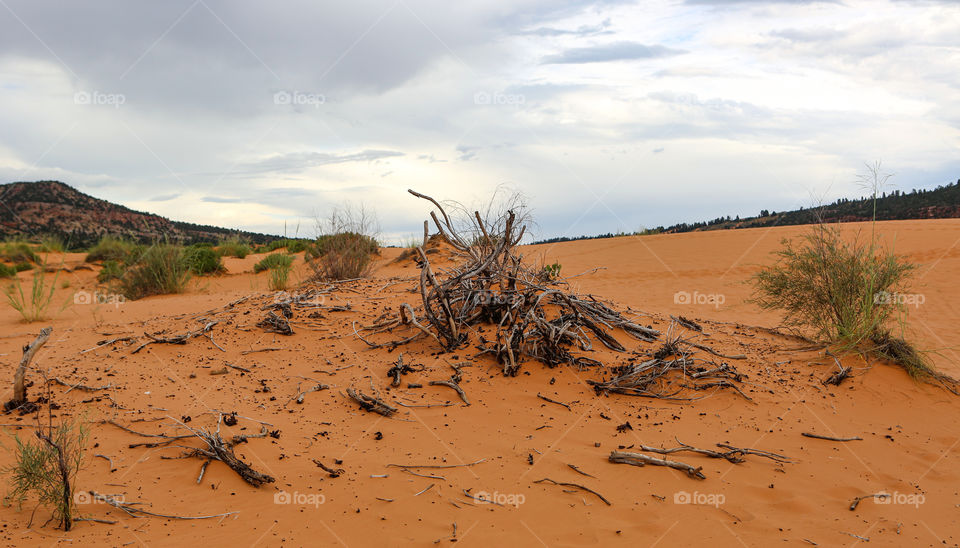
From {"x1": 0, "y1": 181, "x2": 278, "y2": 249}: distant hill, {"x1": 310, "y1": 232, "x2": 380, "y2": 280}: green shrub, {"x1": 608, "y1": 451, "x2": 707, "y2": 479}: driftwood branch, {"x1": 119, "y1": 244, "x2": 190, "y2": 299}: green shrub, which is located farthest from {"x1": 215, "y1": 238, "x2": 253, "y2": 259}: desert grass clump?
{"x1": 608, "y1": 451, "x2": 707, "y2": 479}: driftwood branch

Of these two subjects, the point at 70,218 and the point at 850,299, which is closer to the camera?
the point at 850,299

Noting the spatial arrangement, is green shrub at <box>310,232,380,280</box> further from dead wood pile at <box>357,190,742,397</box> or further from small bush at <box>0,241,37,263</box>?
small bush at <box>0,241,37,263</box>

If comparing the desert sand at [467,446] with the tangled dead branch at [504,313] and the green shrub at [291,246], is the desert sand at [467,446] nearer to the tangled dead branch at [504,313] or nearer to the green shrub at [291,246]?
the tangled dead branch at [504,313]

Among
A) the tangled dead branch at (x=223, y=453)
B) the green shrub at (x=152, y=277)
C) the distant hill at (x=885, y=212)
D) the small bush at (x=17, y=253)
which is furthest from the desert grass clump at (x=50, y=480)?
the distant hill at (x=885, y=212)

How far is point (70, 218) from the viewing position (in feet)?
114

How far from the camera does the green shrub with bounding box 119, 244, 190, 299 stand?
11531 mm

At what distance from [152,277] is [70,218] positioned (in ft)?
97.8

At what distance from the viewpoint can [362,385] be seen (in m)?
5.30

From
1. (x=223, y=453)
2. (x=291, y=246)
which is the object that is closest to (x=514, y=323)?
(x=223, y=453)

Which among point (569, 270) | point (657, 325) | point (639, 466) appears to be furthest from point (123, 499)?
point (569, 270)

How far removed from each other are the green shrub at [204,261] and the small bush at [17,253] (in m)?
6.59

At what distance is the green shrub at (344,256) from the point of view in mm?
10500

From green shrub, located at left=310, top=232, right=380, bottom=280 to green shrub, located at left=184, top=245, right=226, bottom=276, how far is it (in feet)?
19.9

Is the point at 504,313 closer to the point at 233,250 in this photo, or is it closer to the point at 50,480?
the point at 50,480
